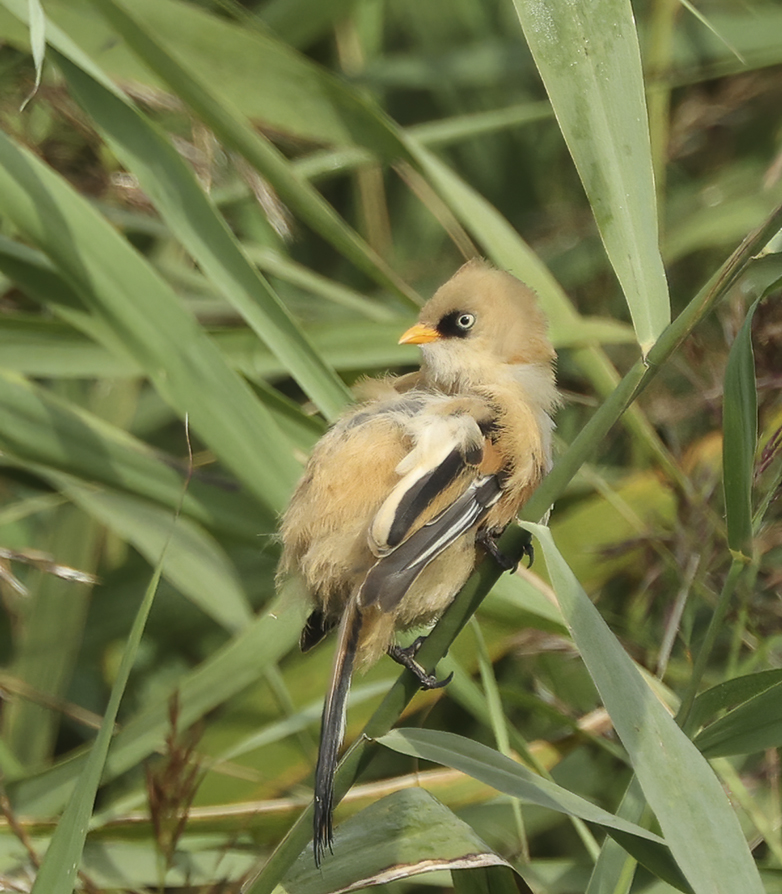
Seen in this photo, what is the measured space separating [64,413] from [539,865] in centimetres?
Result: 132

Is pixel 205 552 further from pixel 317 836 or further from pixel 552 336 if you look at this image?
pixel 317 836

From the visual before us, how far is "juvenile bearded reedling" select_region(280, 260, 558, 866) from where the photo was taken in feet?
5.22

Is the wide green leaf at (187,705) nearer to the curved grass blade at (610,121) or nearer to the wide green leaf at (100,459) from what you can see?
the wide green leaf at (100,459)

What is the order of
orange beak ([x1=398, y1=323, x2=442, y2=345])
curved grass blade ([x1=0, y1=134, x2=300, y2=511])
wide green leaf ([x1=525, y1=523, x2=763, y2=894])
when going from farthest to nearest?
1. orange beak ([x1=398, y1=323, x2=442, y2=345])
2. curved grass blade ([x1=0, y1=134, x2=300, y2=511])
3. wide green leaf ([x1=525, y1=523, x2=763, y2=894])

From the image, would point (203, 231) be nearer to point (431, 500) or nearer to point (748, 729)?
point (431, 500)

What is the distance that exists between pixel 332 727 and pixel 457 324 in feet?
2.81

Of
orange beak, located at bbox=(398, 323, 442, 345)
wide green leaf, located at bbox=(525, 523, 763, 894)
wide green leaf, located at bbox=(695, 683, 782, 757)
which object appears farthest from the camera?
orange beak, located at bbox=(398, 323, 442, 345)

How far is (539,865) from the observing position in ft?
6.88

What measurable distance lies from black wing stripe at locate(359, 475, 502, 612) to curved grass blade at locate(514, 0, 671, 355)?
0.42 m

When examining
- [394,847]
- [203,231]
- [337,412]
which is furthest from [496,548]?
[203,231]

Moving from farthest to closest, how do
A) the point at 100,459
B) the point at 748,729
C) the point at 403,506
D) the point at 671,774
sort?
the point at 100,459
the point at 403,506
the point at 748,729
the point at 671,774

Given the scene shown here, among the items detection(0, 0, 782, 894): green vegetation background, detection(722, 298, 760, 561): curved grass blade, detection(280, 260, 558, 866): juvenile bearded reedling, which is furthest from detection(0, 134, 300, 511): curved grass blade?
detection(722, 298, 760, 561): curved grass blade

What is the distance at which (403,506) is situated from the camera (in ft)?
5.28

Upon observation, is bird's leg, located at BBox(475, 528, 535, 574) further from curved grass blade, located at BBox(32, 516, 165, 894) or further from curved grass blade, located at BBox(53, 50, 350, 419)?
curved grass blade, located at BBox(32, 516, 165, 894)
